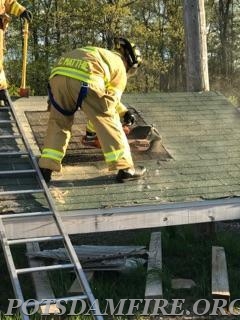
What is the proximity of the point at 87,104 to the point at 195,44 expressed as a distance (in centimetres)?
426

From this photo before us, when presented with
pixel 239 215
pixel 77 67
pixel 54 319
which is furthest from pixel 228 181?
pixel 54 319

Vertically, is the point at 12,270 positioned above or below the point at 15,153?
below

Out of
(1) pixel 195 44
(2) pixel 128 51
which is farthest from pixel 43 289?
(1) pixel 195 44

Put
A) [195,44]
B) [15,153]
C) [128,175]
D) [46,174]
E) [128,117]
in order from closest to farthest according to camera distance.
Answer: [46,174], [128,175], [15,153], [128,117], [195,44]

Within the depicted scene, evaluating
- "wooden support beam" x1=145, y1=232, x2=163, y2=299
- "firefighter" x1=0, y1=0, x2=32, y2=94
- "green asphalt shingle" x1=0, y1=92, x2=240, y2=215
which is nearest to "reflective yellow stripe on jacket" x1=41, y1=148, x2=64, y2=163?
"green asphalt shingle" x1=0, y1=92, x2=240, y2=215

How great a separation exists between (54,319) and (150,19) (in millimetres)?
27534

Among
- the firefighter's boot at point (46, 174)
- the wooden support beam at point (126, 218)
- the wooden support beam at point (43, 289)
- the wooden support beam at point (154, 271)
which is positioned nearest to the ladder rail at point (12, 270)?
the wooden support beam at point (126, 218)

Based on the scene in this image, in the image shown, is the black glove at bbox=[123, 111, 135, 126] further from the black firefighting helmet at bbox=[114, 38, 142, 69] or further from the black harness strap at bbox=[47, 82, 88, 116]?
the black harness strap at bbox=[47, 82, 88, 116]

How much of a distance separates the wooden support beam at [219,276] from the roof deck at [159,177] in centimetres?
57

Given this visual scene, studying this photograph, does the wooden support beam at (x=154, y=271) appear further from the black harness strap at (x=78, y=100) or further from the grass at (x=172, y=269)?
the black harness strap at (x=78, y=100)

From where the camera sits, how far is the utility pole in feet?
28.1

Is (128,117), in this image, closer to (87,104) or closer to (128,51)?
(128,51)

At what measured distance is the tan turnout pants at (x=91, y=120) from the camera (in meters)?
4.80

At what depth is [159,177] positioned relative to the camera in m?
5.27
